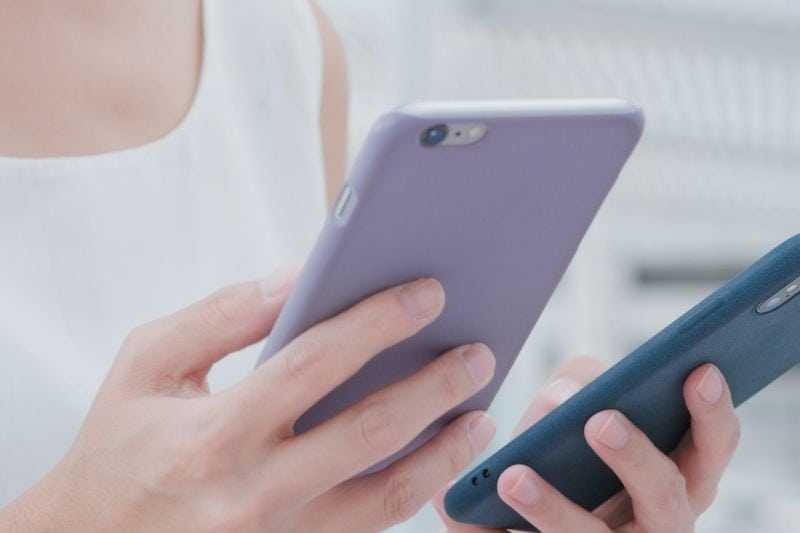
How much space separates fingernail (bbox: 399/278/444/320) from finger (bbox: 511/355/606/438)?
31 cm

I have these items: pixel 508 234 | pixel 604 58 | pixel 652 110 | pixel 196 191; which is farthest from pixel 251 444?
pixel 652 110

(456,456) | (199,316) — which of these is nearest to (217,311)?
(199,316)

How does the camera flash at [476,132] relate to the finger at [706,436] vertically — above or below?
above

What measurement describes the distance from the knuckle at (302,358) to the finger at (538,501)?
0.93 feet

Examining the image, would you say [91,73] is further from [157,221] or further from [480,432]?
[480,432]

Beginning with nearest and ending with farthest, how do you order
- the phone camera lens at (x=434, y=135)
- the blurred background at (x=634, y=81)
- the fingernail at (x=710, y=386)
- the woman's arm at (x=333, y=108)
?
the phone camera lens at (x=434, y=135)
the fingernail at (x=710, y=386)
the woman's arm at (x=333, y=108)
the blurred background at (x=634, y=81)

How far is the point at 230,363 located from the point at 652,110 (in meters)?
2.34

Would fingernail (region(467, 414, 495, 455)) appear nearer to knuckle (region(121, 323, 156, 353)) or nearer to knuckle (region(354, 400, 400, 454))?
knuckle (region(354, 400, 400, 454))

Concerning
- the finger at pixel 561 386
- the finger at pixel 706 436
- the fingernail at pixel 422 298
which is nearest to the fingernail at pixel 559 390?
the finger at pixel 561 386

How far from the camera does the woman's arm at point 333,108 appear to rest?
4.51ft

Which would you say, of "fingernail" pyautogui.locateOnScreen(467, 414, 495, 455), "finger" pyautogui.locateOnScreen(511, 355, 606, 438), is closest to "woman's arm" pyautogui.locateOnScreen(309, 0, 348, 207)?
"finger" pyautogui.locateOnScreen(511, 355, 606, 438)

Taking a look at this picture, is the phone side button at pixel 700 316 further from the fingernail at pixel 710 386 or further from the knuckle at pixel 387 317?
the knuckle at pixel 387 317

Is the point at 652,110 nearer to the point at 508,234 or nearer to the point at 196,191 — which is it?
the point at 196,191

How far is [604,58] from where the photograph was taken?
9.17 ft
